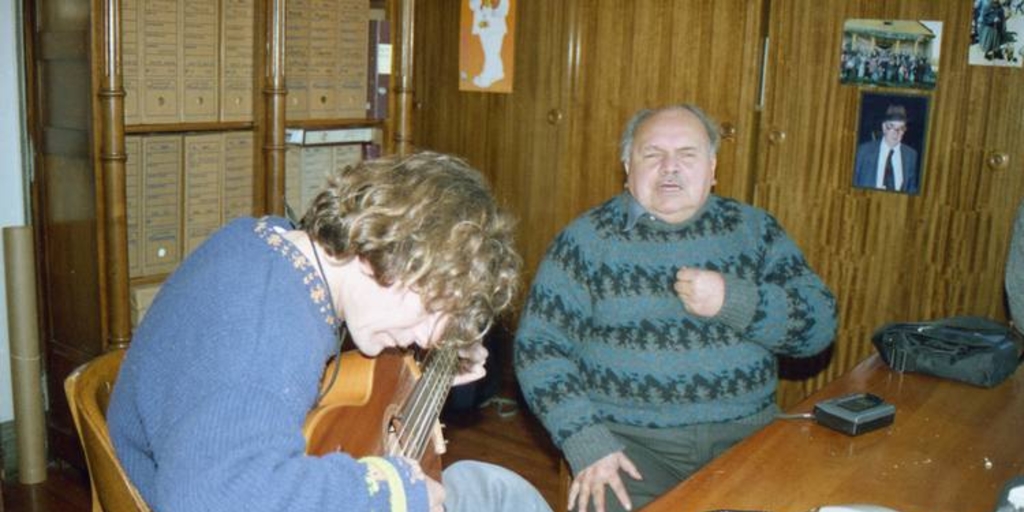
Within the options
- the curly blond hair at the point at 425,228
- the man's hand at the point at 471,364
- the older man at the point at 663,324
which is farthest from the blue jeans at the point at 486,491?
the curly blond hair at the point at 425,228

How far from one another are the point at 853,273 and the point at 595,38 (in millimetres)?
1179

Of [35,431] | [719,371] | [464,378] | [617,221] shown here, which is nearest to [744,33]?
[617,221]

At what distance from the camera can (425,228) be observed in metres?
1.21

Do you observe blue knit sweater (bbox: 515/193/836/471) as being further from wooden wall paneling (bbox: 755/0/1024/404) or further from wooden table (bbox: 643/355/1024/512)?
wooden wall paneling (bbox: 755/0/1024/404)

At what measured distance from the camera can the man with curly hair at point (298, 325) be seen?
1.02m

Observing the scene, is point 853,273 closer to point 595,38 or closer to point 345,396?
point 595,38

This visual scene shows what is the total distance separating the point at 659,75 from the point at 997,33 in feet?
3.40

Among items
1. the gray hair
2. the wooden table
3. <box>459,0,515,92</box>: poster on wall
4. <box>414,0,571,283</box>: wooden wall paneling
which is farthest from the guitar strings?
<box>459,0,515,92</box>: poster on wall

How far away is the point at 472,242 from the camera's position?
1231 millimetres

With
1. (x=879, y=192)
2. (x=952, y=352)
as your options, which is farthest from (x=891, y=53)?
(x=952, y=352)

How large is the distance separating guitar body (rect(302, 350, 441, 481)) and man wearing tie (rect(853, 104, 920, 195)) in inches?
70.7

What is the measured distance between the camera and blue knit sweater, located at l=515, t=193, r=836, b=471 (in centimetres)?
194

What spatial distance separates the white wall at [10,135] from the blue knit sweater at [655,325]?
5.49ft

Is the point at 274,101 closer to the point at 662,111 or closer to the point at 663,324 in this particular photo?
the point at 662,111
